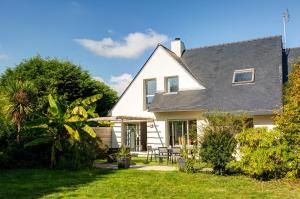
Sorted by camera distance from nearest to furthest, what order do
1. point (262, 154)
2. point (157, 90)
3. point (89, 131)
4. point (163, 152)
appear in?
point (262, 154) → point (89, 131) → point (163, 152) → point (157, 90)

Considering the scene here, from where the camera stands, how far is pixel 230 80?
877 inches

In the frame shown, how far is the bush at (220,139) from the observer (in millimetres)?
14508

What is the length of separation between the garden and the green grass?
1.3 inches

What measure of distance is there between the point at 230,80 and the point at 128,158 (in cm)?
939

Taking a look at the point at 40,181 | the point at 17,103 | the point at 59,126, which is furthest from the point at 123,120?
the point at 40,181

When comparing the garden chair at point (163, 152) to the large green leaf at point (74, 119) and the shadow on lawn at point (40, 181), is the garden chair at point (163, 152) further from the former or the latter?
the large green leaf at point (74, 119)

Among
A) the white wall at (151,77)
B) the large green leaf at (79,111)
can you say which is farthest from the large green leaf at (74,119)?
the white wall at (151,77)

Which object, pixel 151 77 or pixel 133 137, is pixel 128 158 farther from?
pixel 151 77

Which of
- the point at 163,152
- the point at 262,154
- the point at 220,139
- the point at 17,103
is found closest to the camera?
the point at 262,154

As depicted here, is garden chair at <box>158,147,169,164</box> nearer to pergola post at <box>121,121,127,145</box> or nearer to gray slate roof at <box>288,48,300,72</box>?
pergola post at <box>121,121,127,145</box>

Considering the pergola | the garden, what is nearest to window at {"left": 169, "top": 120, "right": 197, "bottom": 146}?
the pergola

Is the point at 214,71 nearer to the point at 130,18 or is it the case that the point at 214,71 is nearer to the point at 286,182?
the point at 130,18

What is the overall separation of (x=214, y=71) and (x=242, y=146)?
10.4 meters

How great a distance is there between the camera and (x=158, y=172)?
15562 mm
